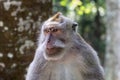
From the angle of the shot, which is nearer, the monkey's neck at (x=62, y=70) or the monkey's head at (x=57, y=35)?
the monkey's head at (x=57, y=35)

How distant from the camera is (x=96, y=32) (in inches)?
490

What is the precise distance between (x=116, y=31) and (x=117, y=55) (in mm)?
542

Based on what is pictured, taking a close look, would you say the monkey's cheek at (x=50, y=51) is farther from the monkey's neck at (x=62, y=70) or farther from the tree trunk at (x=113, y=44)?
the tree trunk at (x=113, y=44)

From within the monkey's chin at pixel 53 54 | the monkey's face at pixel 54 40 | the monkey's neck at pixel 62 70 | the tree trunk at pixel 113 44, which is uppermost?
the monkey's face at pixel 54 40

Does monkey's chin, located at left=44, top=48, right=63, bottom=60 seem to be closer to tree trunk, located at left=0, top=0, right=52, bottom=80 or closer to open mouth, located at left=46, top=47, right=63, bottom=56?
open mouth, located at left=46, top=47, right=63, bottom=56

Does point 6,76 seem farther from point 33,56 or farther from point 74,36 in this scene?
point 74,36

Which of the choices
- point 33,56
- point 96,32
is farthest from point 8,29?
point 96,32

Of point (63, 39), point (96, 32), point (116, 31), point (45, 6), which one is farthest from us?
point (96, 32)

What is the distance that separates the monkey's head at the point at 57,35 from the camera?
414cm

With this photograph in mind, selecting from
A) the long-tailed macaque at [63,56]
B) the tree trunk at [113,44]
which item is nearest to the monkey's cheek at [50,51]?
the long-tailed macaque at [63,56]

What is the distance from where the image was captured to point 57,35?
4.24 m

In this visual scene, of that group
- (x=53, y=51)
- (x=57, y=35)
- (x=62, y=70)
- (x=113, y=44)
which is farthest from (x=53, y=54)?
(x=113, y=44)

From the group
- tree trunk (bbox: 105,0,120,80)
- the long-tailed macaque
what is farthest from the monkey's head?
tree trunk (bbox: 105,0,120,80)

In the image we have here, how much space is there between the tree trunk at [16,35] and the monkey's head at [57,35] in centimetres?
31
